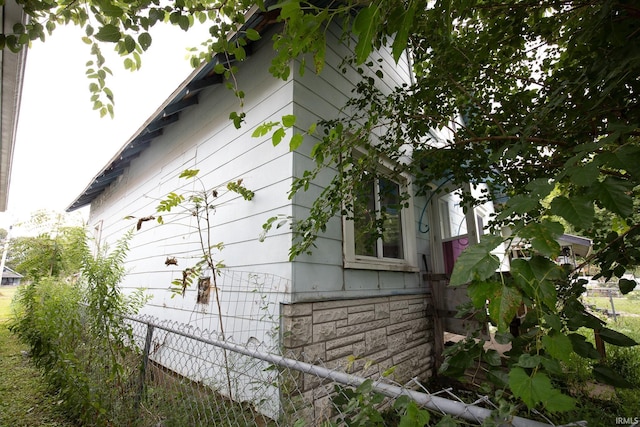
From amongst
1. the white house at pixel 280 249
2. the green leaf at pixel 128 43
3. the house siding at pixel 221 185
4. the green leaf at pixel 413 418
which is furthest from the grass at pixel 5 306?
the green leaf at pixel 413 418

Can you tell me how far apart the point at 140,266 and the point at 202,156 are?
2.70 m

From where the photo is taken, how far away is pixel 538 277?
27.3 inches

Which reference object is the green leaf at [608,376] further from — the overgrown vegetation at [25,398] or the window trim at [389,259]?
the overgrown vegetation at [25,398]

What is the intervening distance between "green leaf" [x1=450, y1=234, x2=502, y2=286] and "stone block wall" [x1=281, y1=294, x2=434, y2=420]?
49.8 inches

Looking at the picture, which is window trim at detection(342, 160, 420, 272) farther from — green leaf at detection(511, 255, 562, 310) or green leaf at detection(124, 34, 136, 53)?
green leaf at detection(124, 34, 136, 53)

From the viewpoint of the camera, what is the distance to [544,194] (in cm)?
75

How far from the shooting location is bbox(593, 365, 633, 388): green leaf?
80cm

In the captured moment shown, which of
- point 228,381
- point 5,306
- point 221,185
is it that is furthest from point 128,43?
point 5,306

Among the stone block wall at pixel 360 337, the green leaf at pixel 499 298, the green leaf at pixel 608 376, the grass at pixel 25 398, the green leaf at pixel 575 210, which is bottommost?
the grass at pixel 25 398

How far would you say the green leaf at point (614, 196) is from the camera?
673 mm

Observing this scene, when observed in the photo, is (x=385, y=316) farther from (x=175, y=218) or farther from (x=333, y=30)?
(x=333, y=30)

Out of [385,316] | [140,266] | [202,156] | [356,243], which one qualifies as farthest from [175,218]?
[385,316]

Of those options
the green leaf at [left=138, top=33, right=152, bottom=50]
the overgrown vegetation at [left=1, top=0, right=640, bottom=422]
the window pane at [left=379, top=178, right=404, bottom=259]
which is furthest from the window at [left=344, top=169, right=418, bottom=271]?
the green leaf at [left=138, top=33, right=152, bottom=50]

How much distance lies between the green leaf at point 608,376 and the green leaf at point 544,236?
1.59 feet
